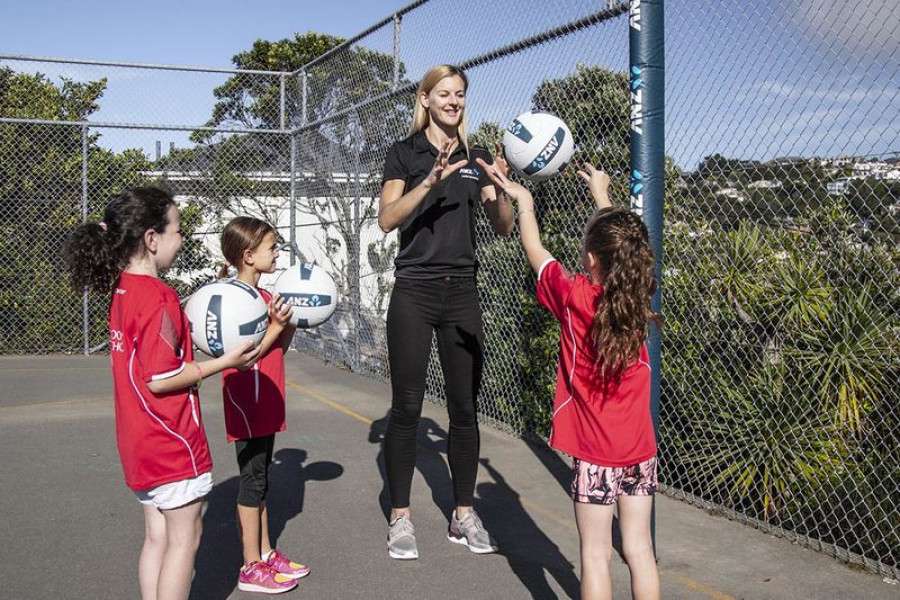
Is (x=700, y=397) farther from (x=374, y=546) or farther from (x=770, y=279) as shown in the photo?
(x=374, y=546)

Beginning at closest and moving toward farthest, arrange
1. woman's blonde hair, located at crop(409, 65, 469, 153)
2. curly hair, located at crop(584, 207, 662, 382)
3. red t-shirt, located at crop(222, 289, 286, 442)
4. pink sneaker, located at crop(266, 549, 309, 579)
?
curly hair, located at crop(584, 207, 662, 382), red t-shirt, located at crop(222, 289, 286, 442), pink sneaker, located at crop(266, 549, 309, 579), woman's blonde hair, located at crop(409, 65, 469, 153)

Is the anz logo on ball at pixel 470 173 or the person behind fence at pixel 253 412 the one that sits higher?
the anz logo on ball at pixel 470 173

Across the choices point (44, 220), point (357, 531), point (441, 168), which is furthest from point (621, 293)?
point (44, 220)

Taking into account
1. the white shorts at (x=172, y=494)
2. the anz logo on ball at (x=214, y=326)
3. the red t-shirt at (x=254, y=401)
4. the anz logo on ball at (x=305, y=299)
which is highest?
the anz logo on ball at (x=305, y=299)

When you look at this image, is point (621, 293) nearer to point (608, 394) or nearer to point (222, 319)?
point (608, 394)

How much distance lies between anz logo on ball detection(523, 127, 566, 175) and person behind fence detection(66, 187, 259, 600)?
159 centimetres

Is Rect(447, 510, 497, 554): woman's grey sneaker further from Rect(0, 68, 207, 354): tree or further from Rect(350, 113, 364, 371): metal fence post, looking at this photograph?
Rect(0, 68, 207, 354): tree

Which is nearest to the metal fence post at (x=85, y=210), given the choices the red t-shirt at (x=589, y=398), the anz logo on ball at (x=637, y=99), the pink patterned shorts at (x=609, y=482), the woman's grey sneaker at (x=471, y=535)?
the woman's grey sneaker at (x=471, y=535)

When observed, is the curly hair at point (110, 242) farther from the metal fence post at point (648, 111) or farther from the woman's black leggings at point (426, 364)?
the metal fence post at point (648, 111)

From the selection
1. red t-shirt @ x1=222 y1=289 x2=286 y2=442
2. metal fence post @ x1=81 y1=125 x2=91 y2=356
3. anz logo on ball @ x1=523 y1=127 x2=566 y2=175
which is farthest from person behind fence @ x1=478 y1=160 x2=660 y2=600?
metal fence post @ x1=81 y1=125 x2=91 y2=356

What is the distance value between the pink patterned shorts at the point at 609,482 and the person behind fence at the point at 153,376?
1235 mm

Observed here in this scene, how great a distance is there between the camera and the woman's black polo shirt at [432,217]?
4.04m

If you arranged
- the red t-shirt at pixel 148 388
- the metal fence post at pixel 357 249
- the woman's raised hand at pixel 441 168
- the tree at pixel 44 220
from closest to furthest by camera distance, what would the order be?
the red t-shirt at pixel 148 388
the woman's raised hand at pixel 441 168
the metal fence post at pixel 357 249
the tree at pixel 44 220

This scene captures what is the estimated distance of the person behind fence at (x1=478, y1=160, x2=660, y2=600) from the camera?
2.85 metres
